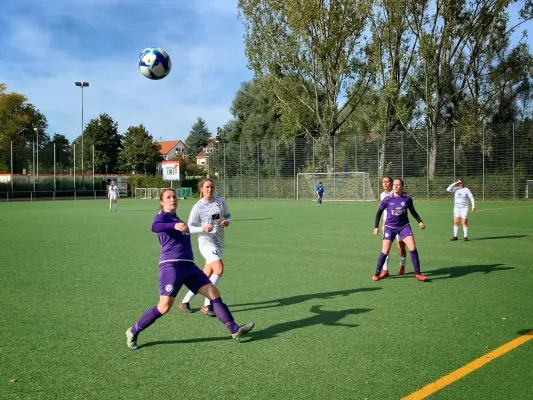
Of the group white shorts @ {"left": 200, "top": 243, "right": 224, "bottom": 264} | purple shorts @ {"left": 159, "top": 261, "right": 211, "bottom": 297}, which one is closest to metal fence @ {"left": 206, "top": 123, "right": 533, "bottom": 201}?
white shorts @ {"left": 200, "top": 243, "right": 224, "bottom": 264}

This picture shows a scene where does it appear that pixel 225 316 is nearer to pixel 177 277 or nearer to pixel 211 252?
pixel 177 277

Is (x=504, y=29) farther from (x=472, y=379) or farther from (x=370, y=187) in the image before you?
(x=472, y=379)

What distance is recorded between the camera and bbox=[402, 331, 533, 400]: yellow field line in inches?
162

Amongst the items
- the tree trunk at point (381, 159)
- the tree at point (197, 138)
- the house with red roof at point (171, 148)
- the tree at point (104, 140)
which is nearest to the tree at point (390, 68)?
the tree trunk at point (381, 159)

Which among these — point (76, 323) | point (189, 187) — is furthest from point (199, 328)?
point (189, 187)

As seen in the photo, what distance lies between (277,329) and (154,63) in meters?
9.57

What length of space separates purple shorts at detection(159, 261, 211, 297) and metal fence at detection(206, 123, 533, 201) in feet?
118

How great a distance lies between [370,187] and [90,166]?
34976 mm

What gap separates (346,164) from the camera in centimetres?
4381

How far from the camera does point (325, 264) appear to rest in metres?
10.6

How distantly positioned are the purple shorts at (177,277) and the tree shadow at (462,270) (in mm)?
5155

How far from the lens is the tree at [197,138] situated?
Answer: 98.3 meters

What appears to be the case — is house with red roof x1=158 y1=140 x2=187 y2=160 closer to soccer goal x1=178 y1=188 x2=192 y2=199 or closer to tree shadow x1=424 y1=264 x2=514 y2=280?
soccer goal x1=178 y1=188 x2=192 y2=199

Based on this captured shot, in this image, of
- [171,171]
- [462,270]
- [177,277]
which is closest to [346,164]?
[171,171]
